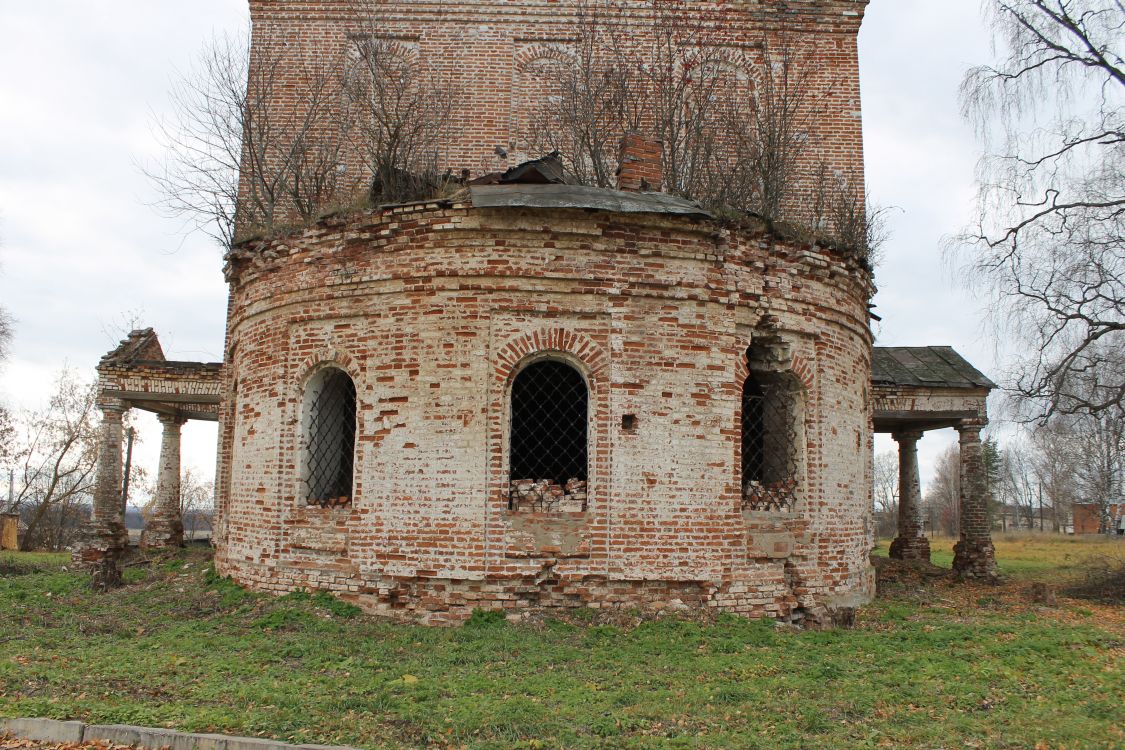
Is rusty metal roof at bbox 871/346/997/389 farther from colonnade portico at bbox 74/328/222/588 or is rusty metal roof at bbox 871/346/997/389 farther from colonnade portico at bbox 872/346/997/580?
colonnade portico at bbox 74/328/222/588

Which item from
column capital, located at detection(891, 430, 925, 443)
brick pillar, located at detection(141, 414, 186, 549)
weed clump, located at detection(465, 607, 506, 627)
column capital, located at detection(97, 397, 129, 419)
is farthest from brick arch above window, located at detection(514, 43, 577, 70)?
weed clump, located at detection(465, 607, 506, 627)

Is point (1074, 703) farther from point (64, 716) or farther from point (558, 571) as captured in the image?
point (64, 716)

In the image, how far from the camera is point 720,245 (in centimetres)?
912

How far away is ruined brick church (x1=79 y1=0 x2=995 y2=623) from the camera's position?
334 inches

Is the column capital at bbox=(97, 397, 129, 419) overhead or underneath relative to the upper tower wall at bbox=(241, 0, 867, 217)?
underneath

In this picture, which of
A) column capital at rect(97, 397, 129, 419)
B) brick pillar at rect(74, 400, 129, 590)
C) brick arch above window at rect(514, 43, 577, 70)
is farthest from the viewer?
brick arch above window at rect(514, 43, 577, 70)

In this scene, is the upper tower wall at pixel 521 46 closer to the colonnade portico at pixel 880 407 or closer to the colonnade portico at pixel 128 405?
the colonnade portico at pixel 880 407

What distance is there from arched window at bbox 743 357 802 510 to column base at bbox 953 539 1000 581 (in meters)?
7.39

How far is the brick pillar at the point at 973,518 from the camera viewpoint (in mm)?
14859

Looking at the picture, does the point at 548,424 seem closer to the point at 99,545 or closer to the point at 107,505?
the point at 99,545

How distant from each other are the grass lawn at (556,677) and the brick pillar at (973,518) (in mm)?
5022

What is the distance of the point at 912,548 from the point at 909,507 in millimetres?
1036

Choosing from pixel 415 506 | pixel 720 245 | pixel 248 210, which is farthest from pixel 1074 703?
pixel 248 210

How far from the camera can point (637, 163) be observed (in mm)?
10148
